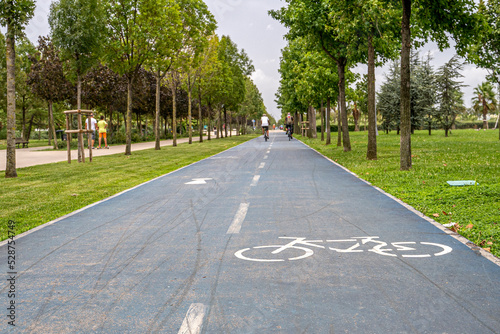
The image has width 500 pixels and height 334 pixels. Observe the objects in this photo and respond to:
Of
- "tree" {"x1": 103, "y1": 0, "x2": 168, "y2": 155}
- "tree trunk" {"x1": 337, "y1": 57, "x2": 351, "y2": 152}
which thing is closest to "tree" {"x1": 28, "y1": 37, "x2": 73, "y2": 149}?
"tree" {"x1": 103, "y1": 0, "x2": 168, "y2": 155}

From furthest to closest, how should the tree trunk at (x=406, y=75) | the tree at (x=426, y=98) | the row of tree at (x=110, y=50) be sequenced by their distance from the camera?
1. the tree at (x=426, y=98)
2. the row of tree at (x=110, y=50)
3. the tree trunk at (x=406, y=75)

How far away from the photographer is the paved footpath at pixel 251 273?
11.2 ft

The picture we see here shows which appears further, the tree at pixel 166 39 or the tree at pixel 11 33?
the tree at pixel 166 39

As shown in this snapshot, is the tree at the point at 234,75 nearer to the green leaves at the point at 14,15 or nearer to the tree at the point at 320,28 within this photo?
the tree at the point at 320,28

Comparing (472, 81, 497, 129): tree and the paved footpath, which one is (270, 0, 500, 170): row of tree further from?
(472, 81, 497, 129): tree

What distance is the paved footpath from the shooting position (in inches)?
135

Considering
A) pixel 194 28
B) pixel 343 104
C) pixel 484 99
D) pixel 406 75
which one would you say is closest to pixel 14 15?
pixel 406 75

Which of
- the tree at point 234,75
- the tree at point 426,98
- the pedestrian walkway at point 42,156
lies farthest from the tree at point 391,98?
the pedestrian walkway at point 42,156

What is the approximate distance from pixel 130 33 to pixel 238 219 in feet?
63.9

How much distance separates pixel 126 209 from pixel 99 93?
1245 inches

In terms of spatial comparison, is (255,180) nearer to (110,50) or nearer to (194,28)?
(110,50)

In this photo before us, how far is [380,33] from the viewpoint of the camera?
1593 centimetres

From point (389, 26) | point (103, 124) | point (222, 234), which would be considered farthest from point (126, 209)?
point (103, 124)

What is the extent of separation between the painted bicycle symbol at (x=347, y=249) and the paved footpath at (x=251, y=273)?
0.05 feet
